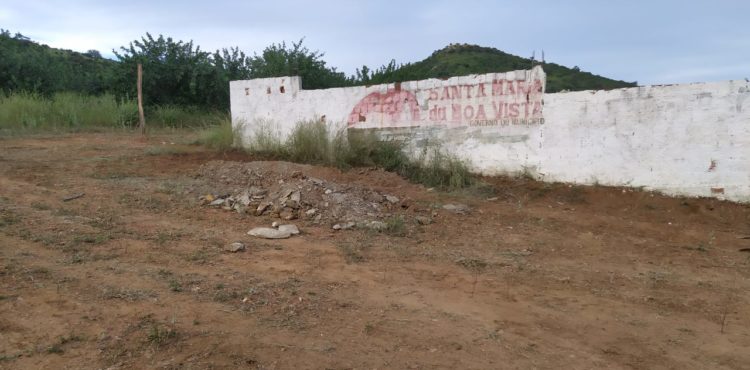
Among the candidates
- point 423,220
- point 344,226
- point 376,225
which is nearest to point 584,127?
point 423,220

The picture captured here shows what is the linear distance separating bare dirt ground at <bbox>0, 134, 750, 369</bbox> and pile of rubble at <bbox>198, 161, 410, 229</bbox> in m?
0.18

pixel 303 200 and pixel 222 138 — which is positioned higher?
pixel 222 138

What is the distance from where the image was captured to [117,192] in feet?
A: 23.9

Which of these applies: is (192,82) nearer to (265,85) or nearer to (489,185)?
(265,85)

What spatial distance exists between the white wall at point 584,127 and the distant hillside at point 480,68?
4.52 metres

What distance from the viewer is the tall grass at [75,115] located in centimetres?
1452

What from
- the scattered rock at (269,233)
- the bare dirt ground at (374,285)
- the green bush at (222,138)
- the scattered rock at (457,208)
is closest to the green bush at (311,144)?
the green bush at (222,138)

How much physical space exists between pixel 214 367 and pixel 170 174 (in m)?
6.51

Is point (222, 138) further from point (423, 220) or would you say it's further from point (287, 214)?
point (423, 220)

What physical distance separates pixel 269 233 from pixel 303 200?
1.06m

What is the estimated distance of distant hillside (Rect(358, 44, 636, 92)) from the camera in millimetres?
14828

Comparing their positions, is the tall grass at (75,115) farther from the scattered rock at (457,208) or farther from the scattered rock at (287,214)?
the scattered rock at (457,208)

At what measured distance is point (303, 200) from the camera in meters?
6.77

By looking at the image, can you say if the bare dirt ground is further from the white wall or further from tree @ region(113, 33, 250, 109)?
tree @ region(113, 33, 250, 109)
